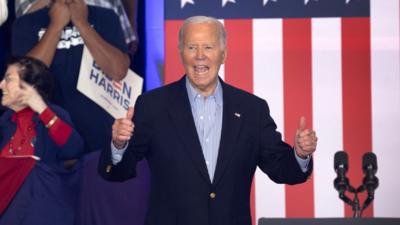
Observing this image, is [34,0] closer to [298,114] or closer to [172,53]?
[172,53]

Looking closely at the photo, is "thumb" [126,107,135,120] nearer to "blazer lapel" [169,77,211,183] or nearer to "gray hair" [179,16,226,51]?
"blazer lapel" [169,77,211,183]

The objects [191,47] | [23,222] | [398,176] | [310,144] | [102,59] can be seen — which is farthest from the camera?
[398,176]

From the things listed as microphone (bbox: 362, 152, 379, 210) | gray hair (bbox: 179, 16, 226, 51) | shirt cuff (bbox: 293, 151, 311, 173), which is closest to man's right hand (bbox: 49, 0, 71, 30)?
gray hair (bbox: 179, 16, 226, 51)

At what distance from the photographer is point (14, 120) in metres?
4.07

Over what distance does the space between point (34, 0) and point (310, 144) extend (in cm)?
223

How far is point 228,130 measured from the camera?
3.21 m

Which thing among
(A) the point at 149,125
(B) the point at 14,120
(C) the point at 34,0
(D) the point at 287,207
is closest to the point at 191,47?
(A) the point at 149,125

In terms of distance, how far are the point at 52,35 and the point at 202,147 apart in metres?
1.58

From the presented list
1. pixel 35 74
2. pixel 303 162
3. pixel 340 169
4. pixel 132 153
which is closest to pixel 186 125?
pixel 132 153

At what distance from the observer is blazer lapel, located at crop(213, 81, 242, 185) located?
3.14 m

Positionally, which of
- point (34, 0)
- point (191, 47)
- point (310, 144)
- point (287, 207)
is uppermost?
point (34, 0)

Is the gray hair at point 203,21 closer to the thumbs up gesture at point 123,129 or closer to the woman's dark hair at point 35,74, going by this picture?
the thumbs up gesture at point 123,129

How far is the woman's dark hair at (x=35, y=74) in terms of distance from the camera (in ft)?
13.6

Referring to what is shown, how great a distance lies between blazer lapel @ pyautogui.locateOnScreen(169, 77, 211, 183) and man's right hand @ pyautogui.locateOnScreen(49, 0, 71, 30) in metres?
1.38
